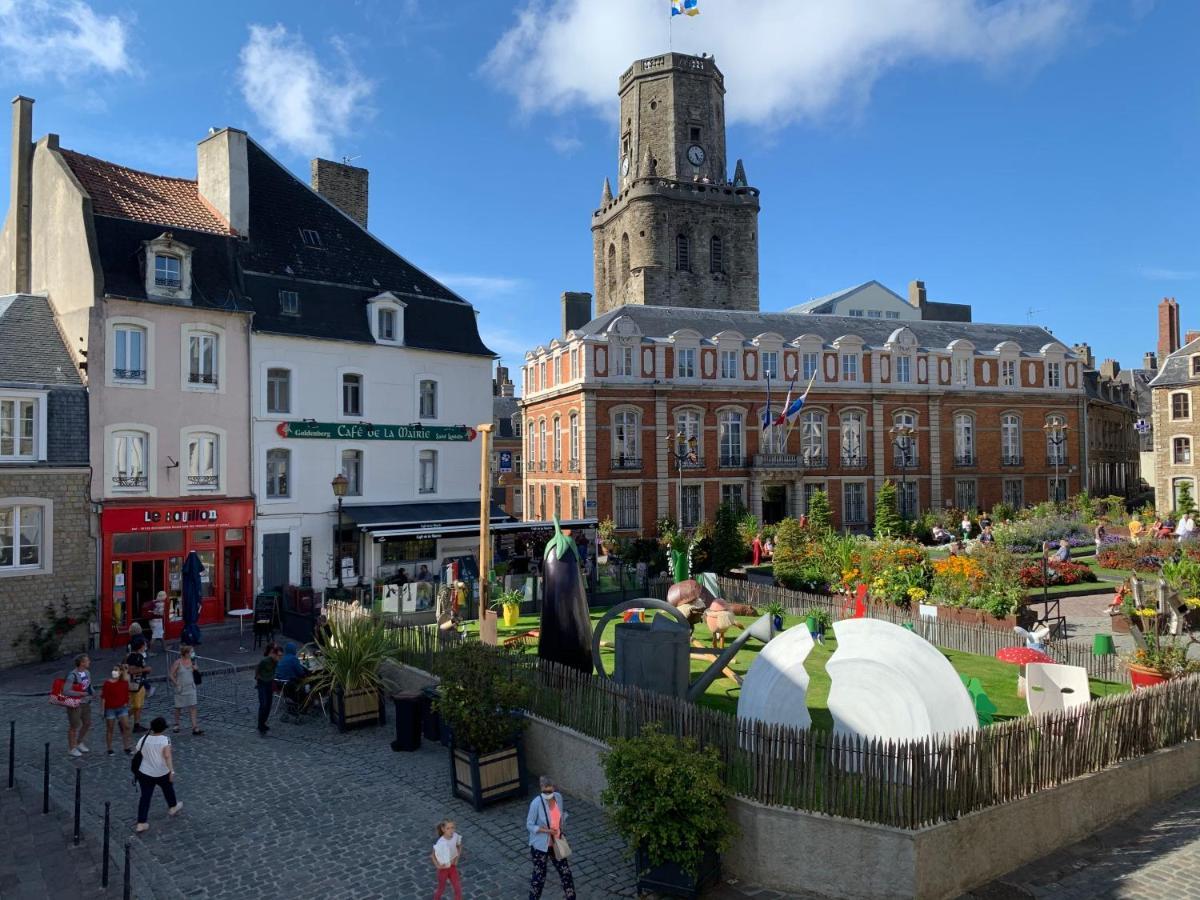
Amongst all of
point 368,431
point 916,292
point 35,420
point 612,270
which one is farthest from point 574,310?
point 35,420

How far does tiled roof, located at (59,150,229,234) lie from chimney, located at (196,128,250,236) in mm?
347

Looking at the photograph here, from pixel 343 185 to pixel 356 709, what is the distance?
23582 mm

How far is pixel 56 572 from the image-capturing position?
65.9ft

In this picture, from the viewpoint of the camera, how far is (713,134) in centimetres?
5791

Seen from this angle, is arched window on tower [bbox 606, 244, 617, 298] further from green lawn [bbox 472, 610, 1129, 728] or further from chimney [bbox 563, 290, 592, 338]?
A: green lawn [bbox 472, 610, 1129, 728]

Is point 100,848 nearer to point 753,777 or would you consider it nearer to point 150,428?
point 753,777

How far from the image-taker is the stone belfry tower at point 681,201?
56.0 meters

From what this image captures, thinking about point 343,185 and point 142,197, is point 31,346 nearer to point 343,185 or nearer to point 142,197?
point 142,197

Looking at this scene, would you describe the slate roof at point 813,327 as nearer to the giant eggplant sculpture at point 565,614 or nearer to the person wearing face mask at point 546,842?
the giant eggplant sculpture at point 565,614

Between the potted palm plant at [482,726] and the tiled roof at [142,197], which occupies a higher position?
the tiled roof at [142,197]

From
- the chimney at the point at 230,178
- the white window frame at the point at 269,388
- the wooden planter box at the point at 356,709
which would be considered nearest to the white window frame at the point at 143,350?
the white window frame at the point at 269,388

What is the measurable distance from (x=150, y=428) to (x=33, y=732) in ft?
31.0

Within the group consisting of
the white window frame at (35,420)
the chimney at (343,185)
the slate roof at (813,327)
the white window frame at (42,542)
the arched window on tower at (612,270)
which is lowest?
the white window frame at (42,542)

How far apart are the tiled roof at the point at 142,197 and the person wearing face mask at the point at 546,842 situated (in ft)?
68.9
